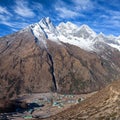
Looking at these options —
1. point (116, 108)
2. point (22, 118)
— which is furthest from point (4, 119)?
point (116, 108)

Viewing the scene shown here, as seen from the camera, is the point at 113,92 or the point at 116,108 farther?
the point at 113,92

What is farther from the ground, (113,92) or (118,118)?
(113,92)

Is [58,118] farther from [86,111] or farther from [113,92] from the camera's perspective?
[113,92]

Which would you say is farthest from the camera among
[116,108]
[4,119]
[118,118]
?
[4,119]

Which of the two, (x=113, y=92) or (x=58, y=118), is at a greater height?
(x=113, y=92)

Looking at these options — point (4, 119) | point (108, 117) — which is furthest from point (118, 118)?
point (4, 119)

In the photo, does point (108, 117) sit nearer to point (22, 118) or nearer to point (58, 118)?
point (58, 118)

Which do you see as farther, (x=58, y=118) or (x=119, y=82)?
(x=119, y=82)

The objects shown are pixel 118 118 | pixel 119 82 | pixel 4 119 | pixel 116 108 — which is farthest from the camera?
pixel 4 119

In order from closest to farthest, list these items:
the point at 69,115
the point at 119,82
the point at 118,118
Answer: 1. the point at 118,118
2. the point at 69,115
3. the point at 119,82
